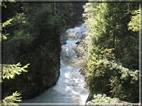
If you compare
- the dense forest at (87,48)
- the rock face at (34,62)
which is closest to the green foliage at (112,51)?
the dense forest at (87,48)

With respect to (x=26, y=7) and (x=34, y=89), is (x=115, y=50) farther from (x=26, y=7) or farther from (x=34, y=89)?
(x=26, y=7)

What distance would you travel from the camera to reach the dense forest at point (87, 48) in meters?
8.38

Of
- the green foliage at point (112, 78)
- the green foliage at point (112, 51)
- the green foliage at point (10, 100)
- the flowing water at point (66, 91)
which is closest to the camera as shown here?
the green foliage at point (10, 100)

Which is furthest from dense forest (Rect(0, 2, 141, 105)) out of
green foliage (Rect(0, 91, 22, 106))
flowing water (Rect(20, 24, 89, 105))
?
green foliage (Rect(0, 91, 22, 106))

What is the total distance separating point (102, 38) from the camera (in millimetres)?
9391

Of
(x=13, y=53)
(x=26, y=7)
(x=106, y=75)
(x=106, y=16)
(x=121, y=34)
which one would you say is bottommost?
(x=106, y=75)

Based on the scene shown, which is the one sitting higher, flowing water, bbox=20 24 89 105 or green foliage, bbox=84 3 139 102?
green foliage, bbox=84 3 139 102

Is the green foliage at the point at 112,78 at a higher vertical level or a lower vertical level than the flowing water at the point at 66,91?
higher

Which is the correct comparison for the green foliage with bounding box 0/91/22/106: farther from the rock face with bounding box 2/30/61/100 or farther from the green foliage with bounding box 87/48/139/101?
the rock face with bounding box 2/30/61/100

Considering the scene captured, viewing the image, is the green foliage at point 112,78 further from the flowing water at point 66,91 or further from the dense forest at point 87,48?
the flowing water at point 66,91

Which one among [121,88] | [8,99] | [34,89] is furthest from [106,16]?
[8,99]

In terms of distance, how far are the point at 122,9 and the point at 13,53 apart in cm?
562

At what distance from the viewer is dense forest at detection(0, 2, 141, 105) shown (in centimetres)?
838

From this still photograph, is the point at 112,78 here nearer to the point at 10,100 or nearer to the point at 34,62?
the point at 34,62
